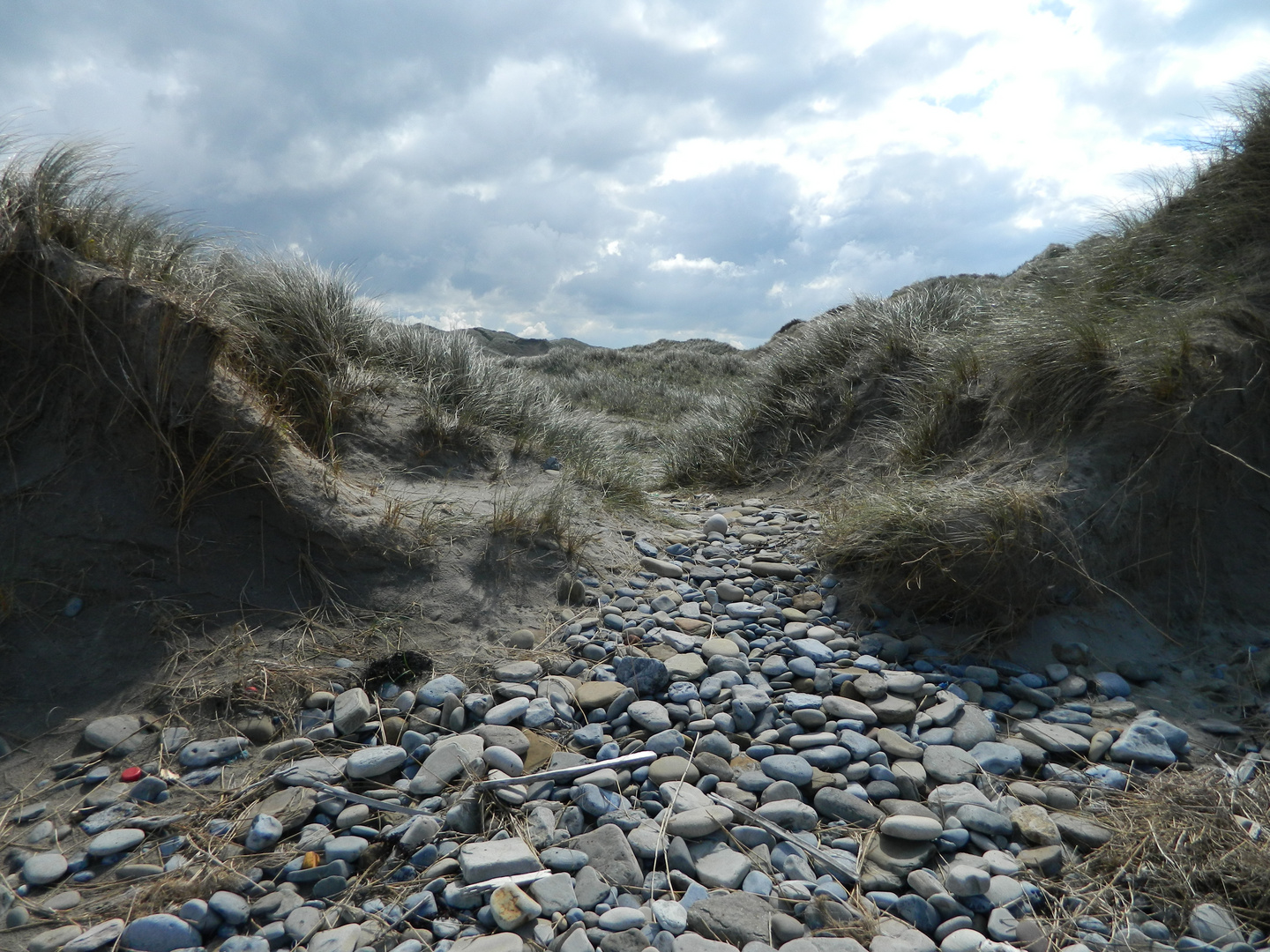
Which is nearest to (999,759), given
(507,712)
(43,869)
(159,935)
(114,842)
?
(507,712)

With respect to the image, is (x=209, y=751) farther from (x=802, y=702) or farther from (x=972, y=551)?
(x=972, y=551)

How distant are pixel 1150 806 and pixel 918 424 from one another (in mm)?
3568

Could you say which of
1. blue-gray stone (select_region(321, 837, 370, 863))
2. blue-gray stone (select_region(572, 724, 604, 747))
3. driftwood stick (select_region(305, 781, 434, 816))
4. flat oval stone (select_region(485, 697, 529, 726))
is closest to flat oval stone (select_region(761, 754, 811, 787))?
blue-gray stone (select_region(572, 724, 604, 747))

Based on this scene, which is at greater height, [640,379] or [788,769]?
[640,379]

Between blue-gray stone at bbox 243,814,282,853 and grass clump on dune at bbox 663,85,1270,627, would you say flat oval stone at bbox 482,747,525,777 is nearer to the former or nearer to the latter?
blue-gray stone at bbox 243,814,282,853

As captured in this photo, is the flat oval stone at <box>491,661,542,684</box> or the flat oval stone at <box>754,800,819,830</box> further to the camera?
the flat oval stone at <box>491,661,542,684</box>

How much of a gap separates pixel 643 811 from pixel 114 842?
1826 mm

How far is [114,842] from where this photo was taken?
243cm

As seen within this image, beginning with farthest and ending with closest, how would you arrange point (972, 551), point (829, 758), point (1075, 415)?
point (1075, 415) < point (972, 551) < point (829, 758)

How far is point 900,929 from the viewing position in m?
2.12

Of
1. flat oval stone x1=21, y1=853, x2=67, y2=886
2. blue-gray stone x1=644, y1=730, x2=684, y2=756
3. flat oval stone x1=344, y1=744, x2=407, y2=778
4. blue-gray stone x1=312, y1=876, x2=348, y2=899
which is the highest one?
flat oval stone x1=344, y1=744, x2=407, y2=778

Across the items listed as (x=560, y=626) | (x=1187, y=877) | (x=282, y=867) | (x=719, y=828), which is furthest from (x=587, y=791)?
(x=1187, y=877)

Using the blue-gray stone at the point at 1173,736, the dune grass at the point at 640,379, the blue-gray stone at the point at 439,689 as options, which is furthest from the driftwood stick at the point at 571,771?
the dune grass at the point at 640,379

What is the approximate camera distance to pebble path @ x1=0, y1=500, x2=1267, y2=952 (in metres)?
2.12
